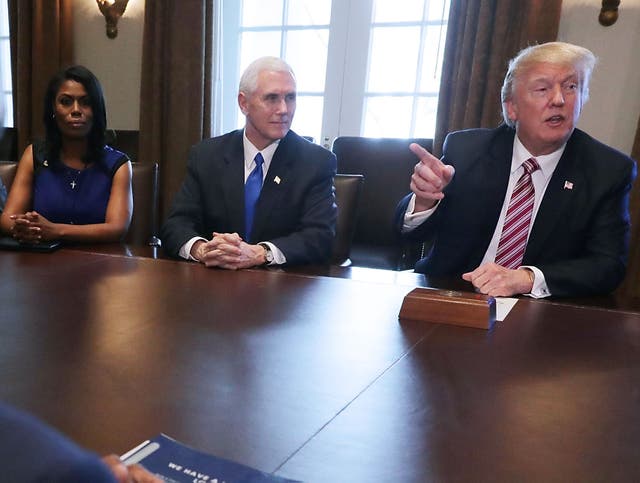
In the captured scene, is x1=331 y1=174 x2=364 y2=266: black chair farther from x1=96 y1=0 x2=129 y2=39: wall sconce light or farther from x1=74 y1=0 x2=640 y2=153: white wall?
x1=96 y1=0 x2=129 y2=39: wall sconce light

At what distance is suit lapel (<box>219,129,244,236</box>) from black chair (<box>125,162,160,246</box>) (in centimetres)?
51

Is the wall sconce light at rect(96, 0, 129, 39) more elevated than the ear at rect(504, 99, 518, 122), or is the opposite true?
the wall sconce light at rect(96, 0, 129, 39)

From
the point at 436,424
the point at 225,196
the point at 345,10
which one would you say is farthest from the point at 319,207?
the point at 345,10

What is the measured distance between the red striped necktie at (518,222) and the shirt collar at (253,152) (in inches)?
35.7

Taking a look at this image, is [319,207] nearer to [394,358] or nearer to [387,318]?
[387,318]

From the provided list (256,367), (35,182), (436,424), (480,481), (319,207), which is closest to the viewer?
(480,481)

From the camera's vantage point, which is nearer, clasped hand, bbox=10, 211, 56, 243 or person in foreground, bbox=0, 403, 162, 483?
person in foreground, bbox=0, 403, 162, 483

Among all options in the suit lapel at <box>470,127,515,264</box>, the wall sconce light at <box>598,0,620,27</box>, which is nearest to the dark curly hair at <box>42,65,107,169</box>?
the suit lapel at <box>470,127,515,264</box>

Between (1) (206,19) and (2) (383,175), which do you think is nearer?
(2) (383,175)

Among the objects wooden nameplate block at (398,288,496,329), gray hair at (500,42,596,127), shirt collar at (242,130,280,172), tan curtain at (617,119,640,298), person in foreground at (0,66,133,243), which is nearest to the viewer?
wooden nameplate block at (398,288,496,329)

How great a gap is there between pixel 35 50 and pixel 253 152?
3061 mm

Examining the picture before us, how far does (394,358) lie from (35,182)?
2125 mm

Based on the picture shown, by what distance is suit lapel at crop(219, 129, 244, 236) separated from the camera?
2139 millimetres

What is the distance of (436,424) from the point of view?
0.67 m
